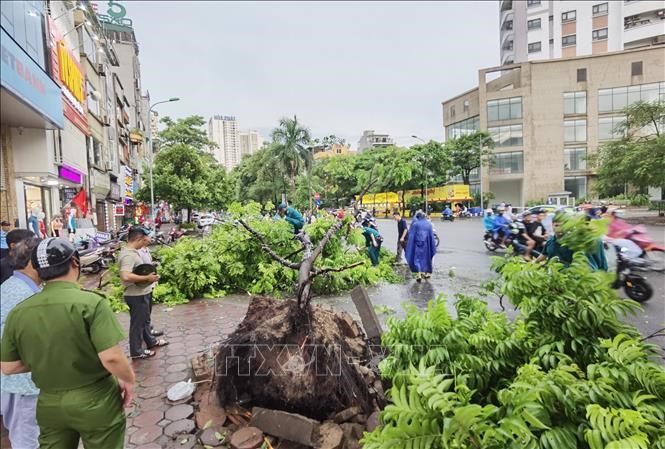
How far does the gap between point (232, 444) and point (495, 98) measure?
39.7 meters

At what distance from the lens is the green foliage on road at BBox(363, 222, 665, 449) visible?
1.43 meters

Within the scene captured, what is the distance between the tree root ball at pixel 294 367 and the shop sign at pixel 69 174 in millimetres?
12283

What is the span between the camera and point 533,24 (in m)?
49.3

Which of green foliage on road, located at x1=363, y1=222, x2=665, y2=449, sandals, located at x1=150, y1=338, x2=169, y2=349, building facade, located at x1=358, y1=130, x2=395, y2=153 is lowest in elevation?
sandals, located at x1=150, y1=338, x2=169, y2=349

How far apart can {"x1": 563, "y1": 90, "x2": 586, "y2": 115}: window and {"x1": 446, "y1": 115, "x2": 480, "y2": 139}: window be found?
1517 inches

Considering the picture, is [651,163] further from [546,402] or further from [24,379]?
[24,379]

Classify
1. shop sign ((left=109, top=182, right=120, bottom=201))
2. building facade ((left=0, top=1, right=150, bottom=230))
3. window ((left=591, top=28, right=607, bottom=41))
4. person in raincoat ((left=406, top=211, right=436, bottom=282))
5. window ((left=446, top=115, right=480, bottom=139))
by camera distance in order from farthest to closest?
window ((left=591, top=28, right=607, bottom=41)) → window ((left=446, top=115, right=480, bottom=139)) → shop sign ((left=109, top=182, right=120, bottom=201)) → person in raincoat ((left=406, top=211, right=436, bottom=282)) → building facade ((left=0, top=1, right=150, bottom=230))

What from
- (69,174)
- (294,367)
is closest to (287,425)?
(294,367)

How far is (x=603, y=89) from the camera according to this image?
4910 mm

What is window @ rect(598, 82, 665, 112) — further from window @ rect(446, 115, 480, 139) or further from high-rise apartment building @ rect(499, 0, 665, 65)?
window @ rect(446, 115, 480, 139)

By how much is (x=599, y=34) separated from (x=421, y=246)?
1994 inches

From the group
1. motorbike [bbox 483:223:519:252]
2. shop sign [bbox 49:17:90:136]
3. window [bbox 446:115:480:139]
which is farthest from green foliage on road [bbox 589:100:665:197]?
window [bbox 446:115:480:139]

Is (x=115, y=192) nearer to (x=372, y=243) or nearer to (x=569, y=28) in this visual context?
(x=372, y=243)

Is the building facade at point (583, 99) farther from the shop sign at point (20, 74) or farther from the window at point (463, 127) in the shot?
the window at point (463, 127)
